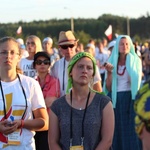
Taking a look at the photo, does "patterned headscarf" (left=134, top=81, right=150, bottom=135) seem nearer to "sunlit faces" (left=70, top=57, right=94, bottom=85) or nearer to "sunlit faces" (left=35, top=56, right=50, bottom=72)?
"sunlit faces" (left=70, top=57, right=94, bottom=85)

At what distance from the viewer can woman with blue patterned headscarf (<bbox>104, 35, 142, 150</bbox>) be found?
752 cm

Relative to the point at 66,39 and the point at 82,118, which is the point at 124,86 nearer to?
the point at 66,39

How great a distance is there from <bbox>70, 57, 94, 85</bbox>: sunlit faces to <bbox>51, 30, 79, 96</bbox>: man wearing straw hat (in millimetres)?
1676

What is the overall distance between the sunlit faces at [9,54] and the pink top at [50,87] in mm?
1541

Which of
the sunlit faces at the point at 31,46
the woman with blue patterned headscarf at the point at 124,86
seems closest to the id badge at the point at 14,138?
the sunlit faces at the point at 31,46

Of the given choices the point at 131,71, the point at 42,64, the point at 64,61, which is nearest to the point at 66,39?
the point at 64,61

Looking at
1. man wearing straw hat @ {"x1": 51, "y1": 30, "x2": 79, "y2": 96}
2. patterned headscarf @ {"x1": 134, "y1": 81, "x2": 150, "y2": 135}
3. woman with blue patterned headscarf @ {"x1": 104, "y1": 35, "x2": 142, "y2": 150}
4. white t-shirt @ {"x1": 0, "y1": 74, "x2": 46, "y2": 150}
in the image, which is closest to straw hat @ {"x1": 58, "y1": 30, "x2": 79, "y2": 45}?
man wearing straw hat @ {"x1": 51, "y1": 30, "x2": 79, "y2": 96}

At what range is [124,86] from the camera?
24.9ft

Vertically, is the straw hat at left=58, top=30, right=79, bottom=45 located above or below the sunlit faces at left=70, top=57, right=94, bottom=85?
above

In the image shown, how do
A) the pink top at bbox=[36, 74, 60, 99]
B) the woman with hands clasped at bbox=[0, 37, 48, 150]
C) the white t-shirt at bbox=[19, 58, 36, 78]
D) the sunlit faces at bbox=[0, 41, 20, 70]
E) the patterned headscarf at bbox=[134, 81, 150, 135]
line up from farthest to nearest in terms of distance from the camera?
the white t-shirt at bbox=[19, 58, 36, 78] → the pink top at bbox=[36, 74, 60, 99] → the sunlit faces at bbox=[0, 41, 20, 70] → the woman with hands clasped at bbox=[0, 37, 48, 150] → the patterned headscarf at bbox=[134, 81, 150, 135]

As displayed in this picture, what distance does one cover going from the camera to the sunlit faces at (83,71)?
4445 mm

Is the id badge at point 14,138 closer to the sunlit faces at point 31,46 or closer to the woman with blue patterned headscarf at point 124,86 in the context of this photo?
the sunlit faces at point 31,46

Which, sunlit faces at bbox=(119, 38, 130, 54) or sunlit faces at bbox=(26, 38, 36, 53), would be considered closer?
sunlit faces at bbox=(26, 38, 36, 53)

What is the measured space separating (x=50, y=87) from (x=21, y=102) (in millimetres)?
1767
